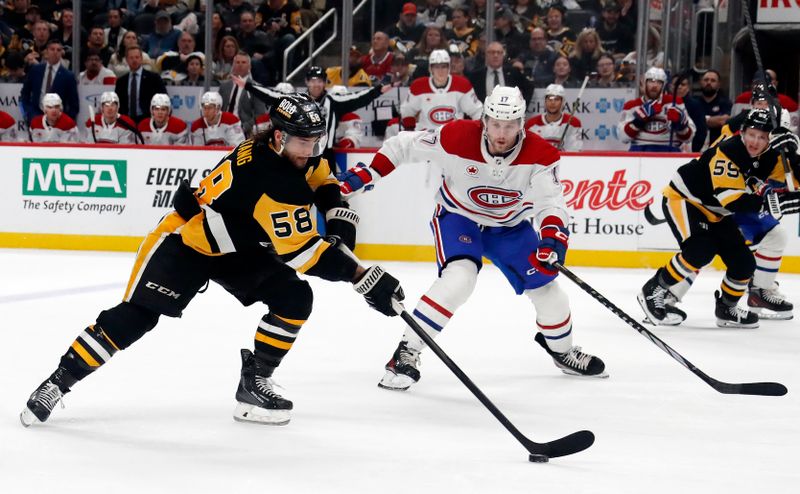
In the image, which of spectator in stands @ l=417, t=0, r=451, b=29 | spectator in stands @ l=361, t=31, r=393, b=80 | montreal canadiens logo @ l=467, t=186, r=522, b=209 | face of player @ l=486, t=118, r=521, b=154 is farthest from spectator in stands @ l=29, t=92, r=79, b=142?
face of player @ l=486, t=118, r=521, b=154

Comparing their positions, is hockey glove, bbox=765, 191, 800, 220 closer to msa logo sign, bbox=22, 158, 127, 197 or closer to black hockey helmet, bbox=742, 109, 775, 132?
black hockey helmet, bbox=742, 109, 775, 132

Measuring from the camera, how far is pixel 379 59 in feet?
30.1

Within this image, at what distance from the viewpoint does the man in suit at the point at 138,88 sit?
929 cm

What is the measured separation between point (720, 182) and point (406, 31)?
4.39 metres

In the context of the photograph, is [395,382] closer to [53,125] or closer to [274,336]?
[274,336]

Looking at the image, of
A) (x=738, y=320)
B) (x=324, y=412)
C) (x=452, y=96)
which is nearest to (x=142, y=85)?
(x=452, y=96)

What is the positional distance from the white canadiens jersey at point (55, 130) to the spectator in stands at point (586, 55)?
4.06 meters

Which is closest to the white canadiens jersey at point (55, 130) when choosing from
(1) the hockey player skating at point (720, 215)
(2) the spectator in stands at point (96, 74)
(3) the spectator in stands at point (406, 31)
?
(2) the spectator in stands at point (96, 74)

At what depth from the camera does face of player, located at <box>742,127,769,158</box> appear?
208 inches

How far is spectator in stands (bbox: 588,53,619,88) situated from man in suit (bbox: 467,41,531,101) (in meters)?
0.54

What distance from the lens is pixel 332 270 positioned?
3.20 meters

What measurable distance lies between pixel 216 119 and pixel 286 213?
600cm

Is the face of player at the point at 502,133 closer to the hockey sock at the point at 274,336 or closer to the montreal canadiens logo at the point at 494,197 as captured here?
the montreal canadiens logo at the point at 494,197

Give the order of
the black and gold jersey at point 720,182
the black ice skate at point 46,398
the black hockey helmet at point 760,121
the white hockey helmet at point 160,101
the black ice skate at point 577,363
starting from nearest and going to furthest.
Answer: the black ice skate at point 46,398, the black ice skate at point 577,363, the black hockey helmet at point 760,121, the black and gold jersey at point 720,182, the white hockey helmet at point 160,101
